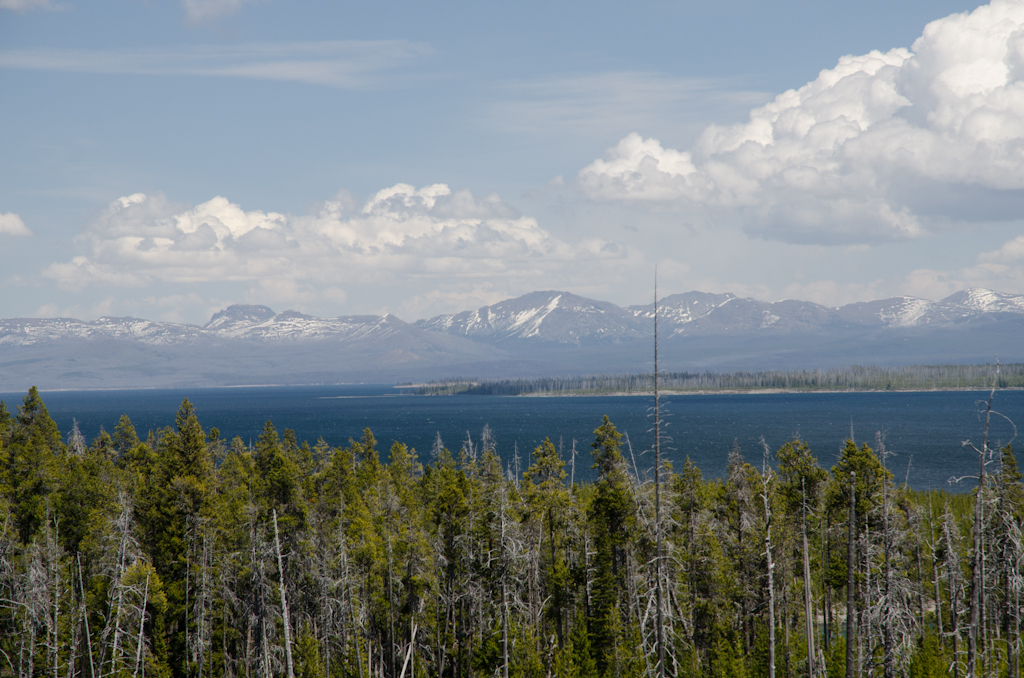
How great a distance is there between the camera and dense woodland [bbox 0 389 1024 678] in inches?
1485

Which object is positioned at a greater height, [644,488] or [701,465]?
[644,488]

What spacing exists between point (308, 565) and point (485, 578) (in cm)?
Result: 968

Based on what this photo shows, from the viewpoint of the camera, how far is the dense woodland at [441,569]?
37.7 metres

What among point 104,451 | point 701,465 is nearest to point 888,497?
point 104,451

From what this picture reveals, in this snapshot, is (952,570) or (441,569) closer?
(952,570)

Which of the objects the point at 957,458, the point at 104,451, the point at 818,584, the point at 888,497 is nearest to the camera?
the point at 888,497

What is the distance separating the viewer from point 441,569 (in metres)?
44.1

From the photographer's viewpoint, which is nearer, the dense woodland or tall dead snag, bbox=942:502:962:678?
tall dead snag, bbox=942:502:962:678

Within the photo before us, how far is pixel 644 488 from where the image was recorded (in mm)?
46688

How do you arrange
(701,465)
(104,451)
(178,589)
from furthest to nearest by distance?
(701,465) → (104,451) → (178,589)

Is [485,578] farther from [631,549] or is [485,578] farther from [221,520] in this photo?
[221,520]

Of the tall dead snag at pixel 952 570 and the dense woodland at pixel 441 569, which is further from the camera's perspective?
the dense woodland at pixel 441 569

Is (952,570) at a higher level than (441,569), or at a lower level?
higher

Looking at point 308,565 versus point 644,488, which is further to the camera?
point 644,488
